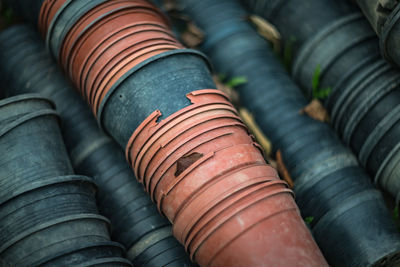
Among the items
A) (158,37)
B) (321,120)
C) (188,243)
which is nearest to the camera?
(188,243)

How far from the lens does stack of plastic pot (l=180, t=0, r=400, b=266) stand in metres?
2.59

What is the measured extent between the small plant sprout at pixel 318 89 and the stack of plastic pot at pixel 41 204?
1.89 meters

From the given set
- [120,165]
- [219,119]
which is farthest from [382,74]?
[120,165]

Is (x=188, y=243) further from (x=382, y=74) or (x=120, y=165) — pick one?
(x=382, y=74)

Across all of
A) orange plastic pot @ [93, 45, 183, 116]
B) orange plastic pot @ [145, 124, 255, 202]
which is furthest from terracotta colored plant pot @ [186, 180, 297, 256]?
orange plastic pot @ [93, 45, 183, 116]

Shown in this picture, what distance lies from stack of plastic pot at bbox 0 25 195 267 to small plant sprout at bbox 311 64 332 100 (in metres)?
1.58

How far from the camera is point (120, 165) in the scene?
112 inches

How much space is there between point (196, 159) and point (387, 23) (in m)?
1.49

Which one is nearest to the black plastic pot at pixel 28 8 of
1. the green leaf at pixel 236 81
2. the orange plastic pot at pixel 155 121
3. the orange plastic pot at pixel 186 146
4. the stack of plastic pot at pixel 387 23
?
the orange plastic pot at pixel 155 121

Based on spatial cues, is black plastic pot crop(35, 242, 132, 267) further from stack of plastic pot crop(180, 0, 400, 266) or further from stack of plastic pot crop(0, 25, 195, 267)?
stack of plastic pot crop(180, 0, 400, 266)

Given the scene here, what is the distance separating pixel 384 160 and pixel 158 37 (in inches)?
69.5

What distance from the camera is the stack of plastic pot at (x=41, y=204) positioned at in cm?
221

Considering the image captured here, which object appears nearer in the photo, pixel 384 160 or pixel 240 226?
pixel 240 226

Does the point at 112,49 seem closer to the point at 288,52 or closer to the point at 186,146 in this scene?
the point at 186,146
